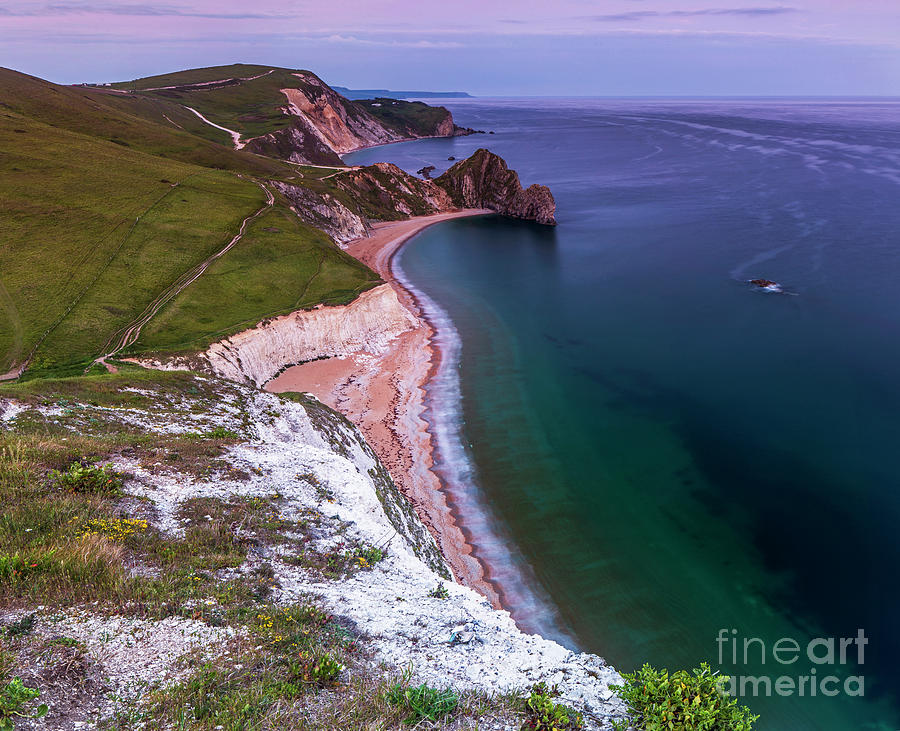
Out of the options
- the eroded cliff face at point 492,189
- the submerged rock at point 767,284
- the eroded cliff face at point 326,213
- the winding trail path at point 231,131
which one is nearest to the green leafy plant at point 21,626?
the submerged rock at point 767,284

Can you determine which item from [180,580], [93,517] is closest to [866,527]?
[180,580]

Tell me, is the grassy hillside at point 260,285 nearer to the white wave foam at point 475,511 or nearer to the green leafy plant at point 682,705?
the white wave foam at point 475,511

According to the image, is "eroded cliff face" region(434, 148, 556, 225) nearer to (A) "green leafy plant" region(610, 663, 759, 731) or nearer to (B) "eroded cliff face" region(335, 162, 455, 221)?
(B) "eroded cliff face" region(335, 162, 455, 221)

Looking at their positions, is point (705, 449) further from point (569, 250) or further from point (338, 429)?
point (569, 250)

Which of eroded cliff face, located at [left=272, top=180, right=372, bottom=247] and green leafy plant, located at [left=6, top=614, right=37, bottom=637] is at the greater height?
eroded cliff face, located at [left=272, top=180, right=372, bottom=247]

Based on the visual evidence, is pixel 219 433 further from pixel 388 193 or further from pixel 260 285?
pixel 388 193

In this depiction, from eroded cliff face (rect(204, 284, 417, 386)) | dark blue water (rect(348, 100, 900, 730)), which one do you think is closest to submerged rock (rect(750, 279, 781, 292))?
dark blue water (rect(348, 100, 900, 730))

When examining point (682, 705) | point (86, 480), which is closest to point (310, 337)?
point (86, 480)
